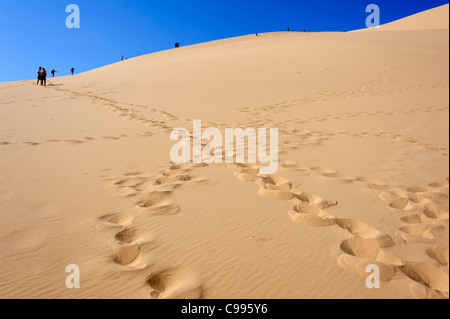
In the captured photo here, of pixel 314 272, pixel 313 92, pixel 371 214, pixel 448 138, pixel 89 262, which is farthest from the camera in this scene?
pixel 313 92

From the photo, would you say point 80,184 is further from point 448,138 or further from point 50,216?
point 448,138

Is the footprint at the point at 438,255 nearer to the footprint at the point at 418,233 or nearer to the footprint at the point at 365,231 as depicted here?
the footprint at the point at 418,233

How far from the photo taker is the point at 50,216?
233cm

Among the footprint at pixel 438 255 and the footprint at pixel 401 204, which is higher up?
the footprint at pixel 401 204

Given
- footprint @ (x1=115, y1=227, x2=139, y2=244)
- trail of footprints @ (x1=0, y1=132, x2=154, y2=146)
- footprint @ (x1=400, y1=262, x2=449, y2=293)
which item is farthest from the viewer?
trail of footprints @ (x1=0, y1=132, x2=154, y2=146)

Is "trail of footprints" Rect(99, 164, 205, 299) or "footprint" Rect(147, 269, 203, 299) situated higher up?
"trail of footprints" Rect(99, 164, 205, 299)

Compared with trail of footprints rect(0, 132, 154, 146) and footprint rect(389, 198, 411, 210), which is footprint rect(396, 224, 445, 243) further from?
trail of footprints rect(0, 132, 154, 146)

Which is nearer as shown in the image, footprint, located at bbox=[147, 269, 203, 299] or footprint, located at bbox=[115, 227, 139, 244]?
footprint, located at bbox=[147, 269, 203, 299]

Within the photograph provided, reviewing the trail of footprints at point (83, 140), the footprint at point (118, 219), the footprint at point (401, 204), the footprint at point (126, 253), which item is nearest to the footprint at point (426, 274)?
the footprint at point (401, 204)

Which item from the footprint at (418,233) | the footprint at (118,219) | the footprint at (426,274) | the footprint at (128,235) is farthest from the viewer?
the footprint at (118,219)

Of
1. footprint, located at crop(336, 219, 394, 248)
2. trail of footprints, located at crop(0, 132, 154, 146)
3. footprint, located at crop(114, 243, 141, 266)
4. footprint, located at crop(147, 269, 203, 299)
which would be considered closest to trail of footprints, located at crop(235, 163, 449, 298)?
footprint, located at crop(336, 219, 394, 248)

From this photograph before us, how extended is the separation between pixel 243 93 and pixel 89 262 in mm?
8519

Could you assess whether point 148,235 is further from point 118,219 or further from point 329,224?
point 329,224
